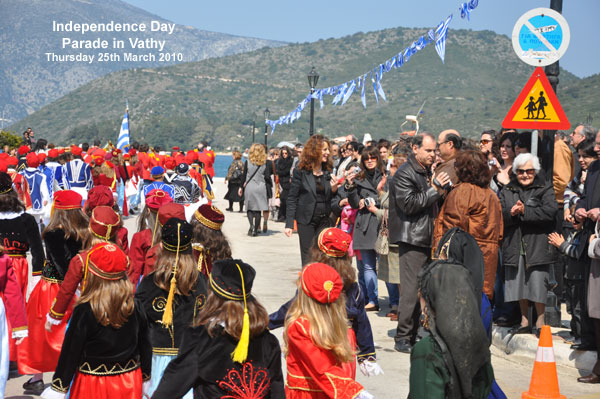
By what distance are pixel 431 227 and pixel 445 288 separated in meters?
4.60

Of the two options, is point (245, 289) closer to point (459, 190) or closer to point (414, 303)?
point (459, 190)

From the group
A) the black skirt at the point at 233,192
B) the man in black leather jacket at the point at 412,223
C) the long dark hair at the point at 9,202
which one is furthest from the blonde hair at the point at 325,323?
the black skirt at the point at 233,192

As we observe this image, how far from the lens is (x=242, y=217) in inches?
907

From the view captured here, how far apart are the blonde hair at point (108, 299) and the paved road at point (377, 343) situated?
2.47 metres

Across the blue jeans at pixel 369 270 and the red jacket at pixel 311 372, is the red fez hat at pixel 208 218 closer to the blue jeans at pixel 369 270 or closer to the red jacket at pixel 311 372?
the red jacket at pixel 311 372

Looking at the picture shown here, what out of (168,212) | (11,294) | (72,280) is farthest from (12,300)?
(168,212)

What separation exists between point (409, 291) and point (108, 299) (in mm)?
4088

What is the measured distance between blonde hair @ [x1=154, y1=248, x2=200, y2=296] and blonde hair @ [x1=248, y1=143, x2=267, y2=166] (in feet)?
42.5

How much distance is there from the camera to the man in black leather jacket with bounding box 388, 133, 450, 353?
8055mm

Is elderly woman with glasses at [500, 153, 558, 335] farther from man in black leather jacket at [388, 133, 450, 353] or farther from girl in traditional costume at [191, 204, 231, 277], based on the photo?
girl in traditional costume at [191, 204, 231, 277]

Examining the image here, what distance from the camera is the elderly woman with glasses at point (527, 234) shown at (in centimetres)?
809

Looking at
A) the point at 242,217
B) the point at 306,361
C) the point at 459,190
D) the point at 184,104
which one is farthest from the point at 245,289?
the point at 184,104

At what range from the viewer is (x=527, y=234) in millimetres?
8211

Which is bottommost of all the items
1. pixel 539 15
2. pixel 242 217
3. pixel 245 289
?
pixel 242 217
